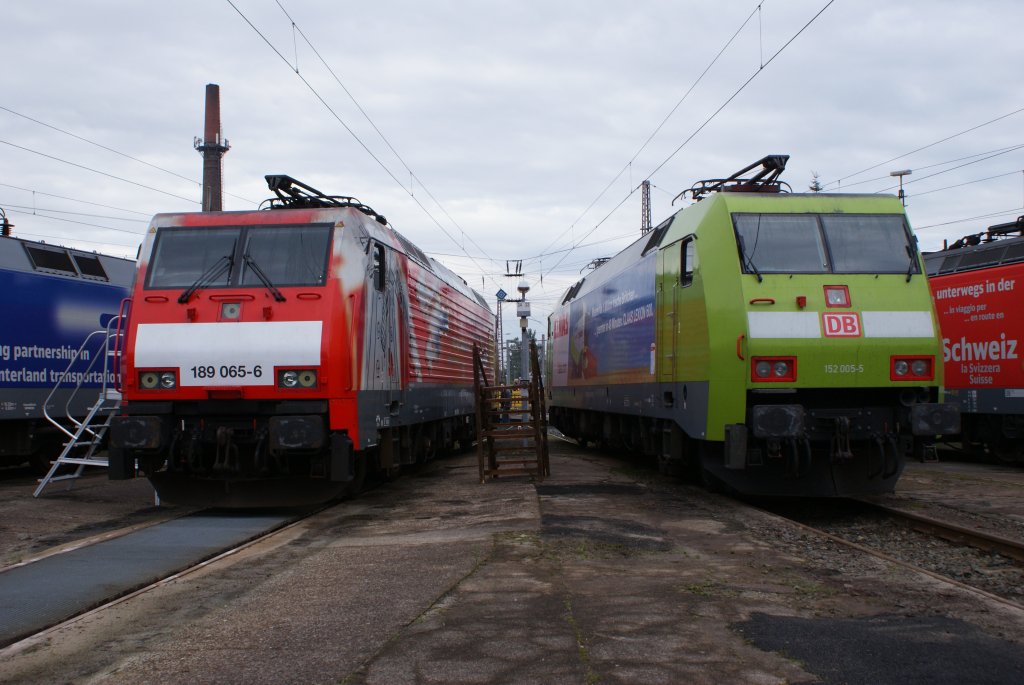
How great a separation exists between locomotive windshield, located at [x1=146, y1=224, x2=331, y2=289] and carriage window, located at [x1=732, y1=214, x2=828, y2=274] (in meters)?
4.22

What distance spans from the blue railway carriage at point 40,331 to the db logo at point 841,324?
9.84m

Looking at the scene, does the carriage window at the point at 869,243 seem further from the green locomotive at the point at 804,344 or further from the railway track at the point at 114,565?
the railway track at the point at 114,565

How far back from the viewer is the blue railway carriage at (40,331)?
523 inches

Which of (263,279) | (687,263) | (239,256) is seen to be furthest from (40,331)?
(687,263)

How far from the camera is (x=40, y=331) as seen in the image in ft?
45.4

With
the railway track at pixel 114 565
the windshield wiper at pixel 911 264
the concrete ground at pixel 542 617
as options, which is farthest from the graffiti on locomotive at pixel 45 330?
the windshield wiper at pixel 911 264

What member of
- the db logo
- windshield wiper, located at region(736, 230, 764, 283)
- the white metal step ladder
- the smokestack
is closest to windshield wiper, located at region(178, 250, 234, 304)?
the white metal step ladder

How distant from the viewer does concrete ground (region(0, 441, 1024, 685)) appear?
422 cm

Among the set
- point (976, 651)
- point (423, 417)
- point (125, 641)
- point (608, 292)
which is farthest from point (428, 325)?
point (976, 651)

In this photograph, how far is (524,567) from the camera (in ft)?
21.3

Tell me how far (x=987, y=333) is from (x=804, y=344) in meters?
7.88

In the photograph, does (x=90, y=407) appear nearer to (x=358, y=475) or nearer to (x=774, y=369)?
(x=358, y=475)

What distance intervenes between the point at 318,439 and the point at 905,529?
18.2 ft

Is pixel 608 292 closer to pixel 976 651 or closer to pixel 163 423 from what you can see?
pixel 163 423
